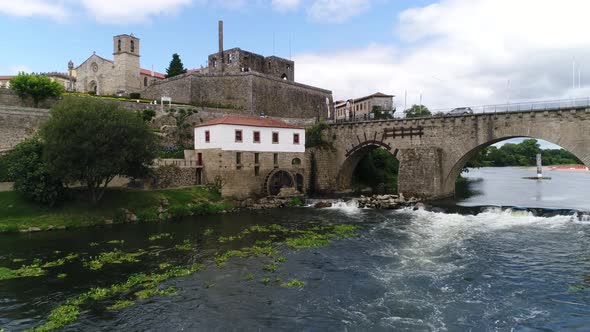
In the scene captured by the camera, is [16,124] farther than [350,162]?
No

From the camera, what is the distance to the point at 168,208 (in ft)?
115

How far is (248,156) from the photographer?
42625mm

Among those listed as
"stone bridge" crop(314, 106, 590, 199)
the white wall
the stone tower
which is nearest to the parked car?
"stone bridge" crop(314, 106, 590, 199)

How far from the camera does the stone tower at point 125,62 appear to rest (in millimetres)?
70812

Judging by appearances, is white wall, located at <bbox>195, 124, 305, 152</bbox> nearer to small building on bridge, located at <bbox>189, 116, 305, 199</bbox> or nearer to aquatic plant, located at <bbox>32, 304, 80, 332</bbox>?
small building on bridge, located at <bbox>189, 116, 305, 199</bbox>

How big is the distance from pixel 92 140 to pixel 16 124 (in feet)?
59.0

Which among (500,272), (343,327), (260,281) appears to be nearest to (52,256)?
(260,281)

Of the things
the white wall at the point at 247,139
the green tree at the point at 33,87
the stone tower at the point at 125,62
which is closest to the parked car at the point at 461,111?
the white wall at the point at 247,139

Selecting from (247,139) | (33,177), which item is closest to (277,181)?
(247,139)

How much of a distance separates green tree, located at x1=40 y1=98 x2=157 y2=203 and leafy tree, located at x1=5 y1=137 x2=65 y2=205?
156 cm

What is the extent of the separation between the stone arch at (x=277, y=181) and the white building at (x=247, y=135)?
2.67m

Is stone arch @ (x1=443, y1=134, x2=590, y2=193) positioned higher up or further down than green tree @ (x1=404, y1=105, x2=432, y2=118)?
further down

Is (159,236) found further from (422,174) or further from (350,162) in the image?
(350,162)

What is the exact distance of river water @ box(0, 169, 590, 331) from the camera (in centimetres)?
1377
